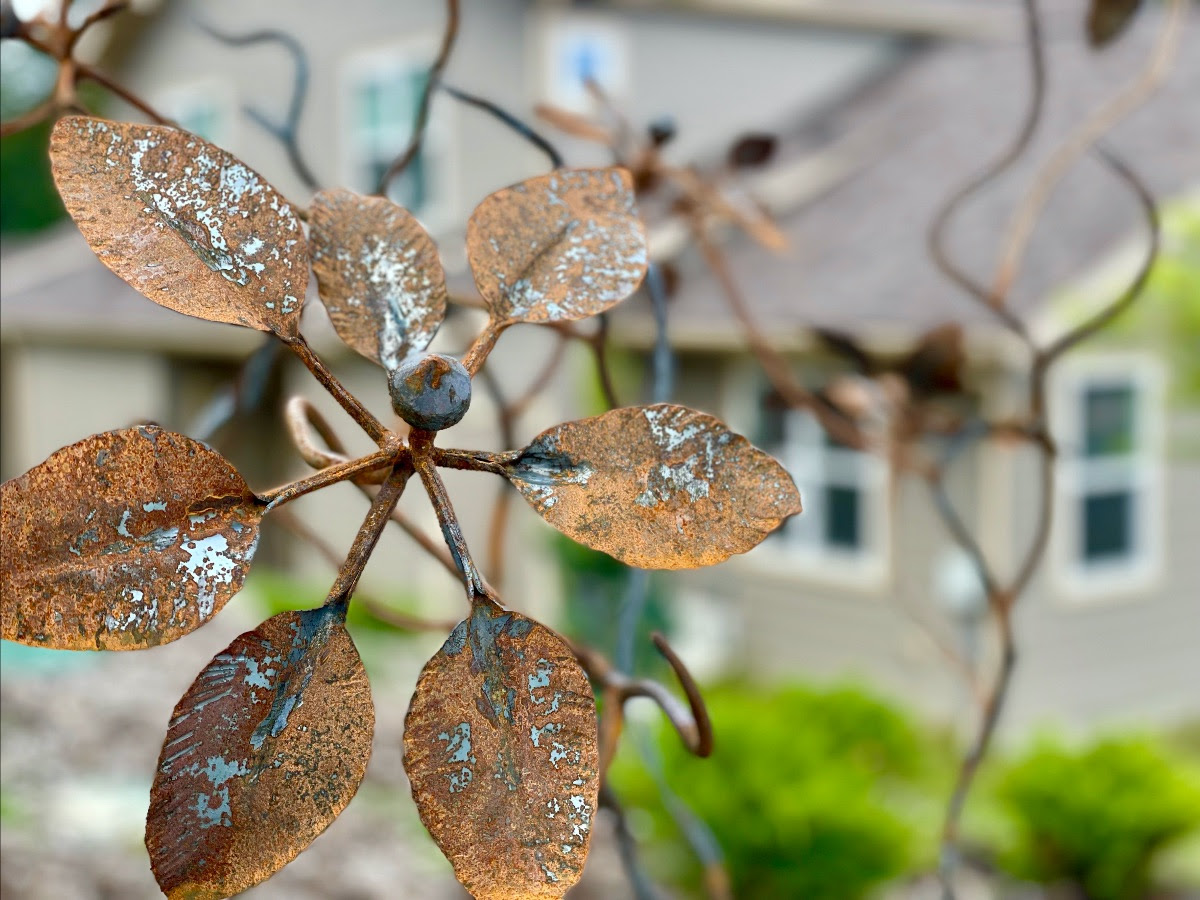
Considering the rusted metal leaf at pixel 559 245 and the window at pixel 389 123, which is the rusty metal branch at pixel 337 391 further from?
the window at pixel 389 123

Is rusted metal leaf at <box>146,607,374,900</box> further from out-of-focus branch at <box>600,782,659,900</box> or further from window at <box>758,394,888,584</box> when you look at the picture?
window at <box>758,394,888,584</box>

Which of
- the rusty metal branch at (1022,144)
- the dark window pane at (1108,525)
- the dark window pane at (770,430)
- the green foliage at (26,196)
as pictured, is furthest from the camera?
the green foliage at (26,196)

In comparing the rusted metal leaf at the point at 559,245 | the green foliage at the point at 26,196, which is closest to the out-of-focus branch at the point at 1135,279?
the rusted metal leaf at the point at 559,245

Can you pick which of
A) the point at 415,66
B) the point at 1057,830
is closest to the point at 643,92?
the point at 415,66

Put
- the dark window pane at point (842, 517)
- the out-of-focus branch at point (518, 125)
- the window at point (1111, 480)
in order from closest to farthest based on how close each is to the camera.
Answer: the out-of-focus branch at point (518, 125), the window at point (1111, 480), the dark window pane at point (842, 517)

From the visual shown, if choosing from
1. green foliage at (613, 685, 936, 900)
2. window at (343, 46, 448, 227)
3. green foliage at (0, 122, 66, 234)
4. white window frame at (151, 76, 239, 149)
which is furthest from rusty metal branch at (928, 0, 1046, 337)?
green foliage at (0, 122, 66, 234)

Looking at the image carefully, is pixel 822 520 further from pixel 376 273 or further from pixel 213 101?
pixel 376 273

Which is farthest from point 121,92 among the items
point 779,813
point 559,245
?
point 779,813
